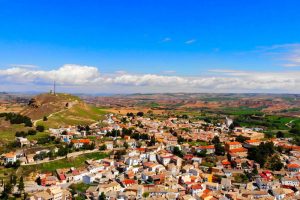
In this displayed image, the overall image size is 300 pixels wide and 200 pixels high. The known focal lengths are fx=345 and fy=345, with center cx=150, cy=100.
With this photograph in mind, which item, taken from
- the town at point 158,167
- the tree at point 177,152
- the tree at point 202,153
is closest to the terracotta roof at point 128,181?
the town at point 158,167

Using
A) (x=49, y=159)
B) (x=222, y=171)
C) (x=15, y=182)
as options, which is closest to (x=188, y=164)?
(x=222, y=171)

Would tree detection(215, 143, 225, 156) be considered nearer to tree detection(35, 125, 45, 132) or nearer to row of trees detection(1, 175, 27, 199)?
row of trees detection(1, 175, 27, 199)

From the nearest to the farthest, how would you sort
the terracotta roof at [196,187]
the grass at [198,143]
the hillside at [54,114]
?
the terracotta roof at [196,187]
the grass at [198,143]
the hillside at [54,114]

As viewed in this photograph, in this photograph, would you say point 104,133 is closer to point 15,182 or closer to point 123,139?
point 123,139

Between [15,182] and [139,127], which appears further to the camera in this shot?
[139,127]

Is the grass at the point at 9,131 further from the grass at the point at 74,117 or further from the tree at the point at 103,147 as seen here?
the tree at the point at 103,147

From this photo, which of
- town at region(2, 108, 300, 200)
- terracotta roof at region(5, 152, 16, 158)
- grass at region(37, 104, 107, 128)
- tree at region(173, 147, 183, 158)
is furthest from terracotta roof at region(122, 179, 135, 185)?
grass at region(37, 104, 107, 128)

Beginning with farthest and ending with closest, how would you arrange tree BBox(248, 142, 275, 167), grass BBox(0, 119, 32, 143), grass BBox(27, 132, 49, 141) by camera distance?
1. grass BBox(27, 132, 49, 141)
2. grass BBox(0, 119, 32, 143)
3. tree BBox(248, 142, 275, 167)

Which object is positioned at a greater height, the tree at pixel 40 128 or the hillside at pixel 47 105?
the hillside at pixel 47 105

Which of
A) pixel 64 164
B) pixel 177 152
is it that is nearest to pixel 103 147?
pixel 64 164
